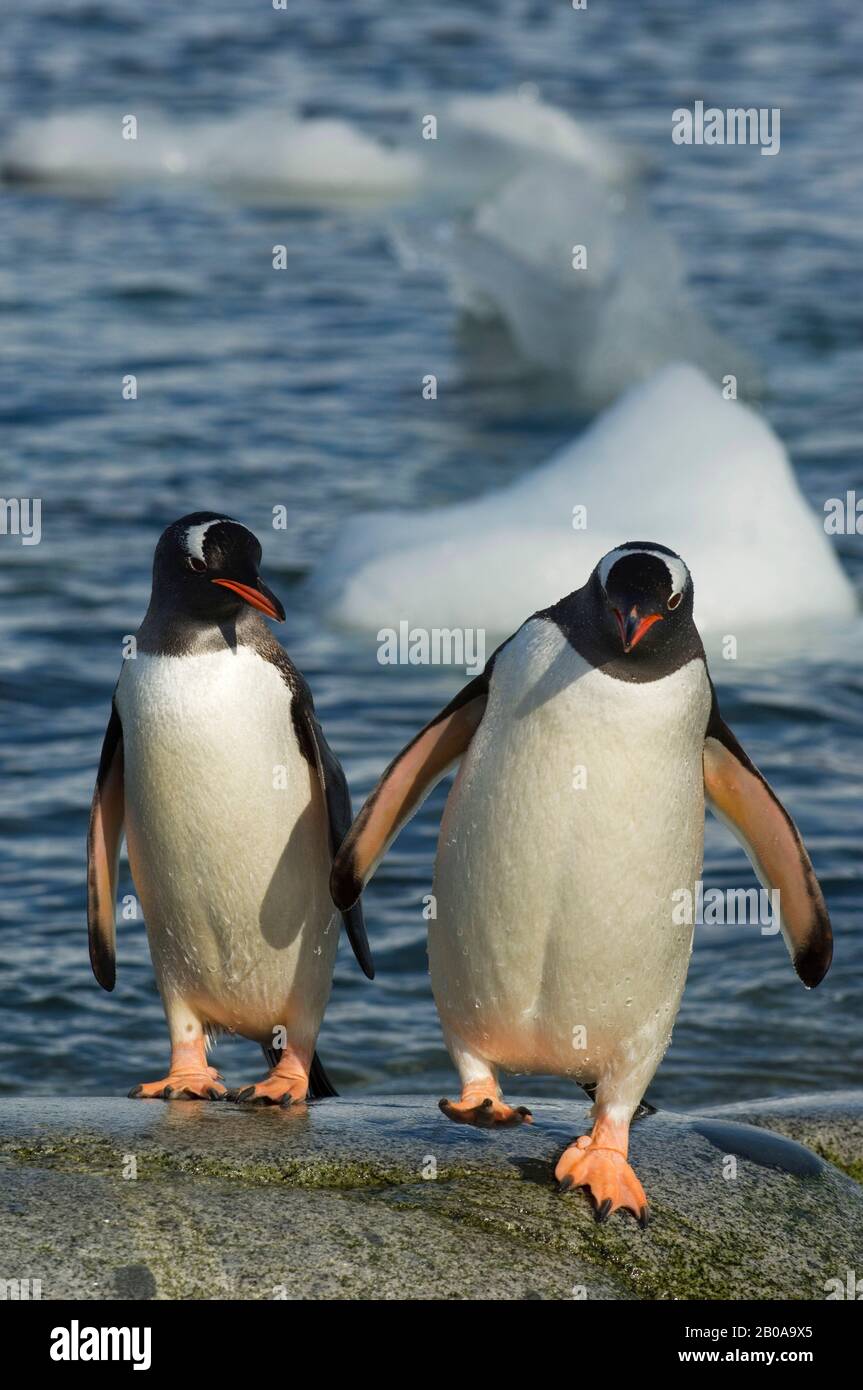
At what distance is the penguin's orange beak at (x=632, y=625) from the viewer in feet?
13.1

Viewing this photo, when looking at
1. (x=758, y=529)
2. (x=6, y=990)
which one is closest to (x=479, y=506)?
(x=758, y=529)

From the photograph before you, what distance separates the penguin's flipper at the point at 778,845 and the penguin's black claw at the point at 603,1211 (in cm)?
69

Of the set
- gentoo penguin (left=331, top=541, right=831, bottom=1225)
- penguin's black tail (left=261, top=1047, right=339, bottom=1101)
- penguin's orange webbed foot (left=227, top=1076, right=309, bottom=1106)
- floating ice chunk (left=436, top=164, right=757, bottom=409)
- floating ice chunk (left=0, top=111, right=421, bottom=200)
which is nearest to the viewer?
gentoo penguin (left=331, top=541, right=831, bottom=1225)

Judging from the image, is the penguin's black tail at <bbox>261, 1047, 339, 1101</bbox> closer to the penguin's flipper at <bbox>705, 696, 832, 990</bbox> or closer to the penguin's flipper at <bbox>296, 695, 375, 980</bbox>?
the penguin's flipper at <bbox>296, 695, 375, 980</bbox>

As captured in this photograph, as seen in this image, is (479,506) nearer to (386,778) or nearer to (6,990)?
(6,990)

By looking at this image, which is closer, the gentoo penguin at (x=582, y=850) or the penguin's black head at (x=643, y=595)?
the penguin's black head at (x=643, y=595)

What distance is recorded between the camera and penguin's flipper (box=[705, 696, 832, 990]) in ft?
15.0

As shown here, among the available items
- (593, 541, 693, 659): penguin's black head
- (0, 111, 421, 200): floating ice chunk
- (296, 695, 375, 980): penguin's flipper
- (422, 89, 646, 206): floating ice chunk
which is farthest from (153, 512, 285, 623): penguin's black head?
(0, 111, 421, 200): floating ice chunk

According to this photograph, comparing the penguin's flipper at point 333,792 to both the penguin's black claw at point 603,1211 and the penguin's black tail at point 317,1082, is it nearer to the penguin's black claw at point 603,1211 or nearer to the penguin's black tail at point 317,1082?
the penguin's black tail at point 317,1082

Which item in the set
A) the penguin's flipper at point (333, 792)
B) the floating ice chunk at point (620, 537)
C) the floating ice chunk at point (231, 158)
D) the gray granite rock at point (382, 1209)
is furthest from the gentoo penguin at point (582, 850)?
the floating ice chunk at point (231, 158)

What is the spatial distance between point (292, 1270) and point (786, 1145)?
1.41 meters

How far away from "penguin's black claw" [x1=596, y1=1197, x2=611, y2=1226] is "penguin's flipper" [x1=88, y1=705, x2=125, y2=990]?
4.44 ft

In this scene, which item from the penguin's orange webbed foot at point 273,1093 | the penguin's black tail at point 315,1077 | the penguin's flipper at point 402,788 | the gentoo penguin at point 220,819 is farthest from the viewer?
the penguin's black tail at point 315,1077

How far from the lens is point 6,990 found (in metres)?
6.98
